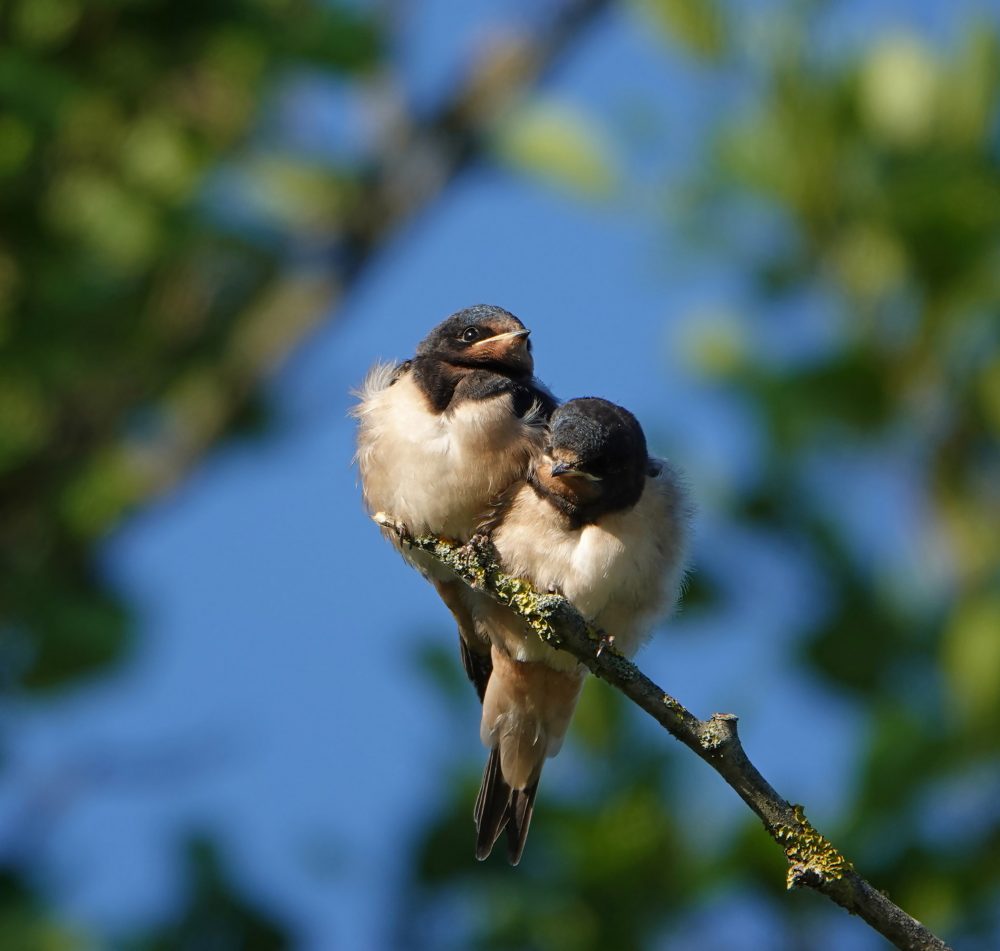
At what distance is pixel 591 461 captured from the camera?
357 cm

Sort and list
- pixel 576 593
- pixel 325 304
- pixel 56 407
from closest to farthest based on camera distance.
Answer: pixel 576 593, pixel 56 407, pixel 325 304

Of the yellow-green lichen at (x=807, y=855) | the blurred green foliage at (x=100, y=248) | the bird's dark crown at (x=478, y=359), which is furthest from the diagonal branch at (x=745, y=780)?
the blurred green foliage at (x=100, y=248)

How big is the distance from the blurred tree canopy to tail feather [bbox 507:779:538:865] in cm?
213

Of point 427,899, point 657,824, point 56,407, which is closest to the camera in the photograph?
point 657,824

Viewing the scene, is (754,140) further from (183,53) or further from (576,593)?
(576,593)

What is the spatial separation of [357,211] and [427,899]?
12.9ft

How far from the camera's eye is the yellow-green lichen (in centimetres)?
245

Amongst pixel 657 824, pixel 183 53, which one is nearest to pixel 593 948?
pixel 657 824

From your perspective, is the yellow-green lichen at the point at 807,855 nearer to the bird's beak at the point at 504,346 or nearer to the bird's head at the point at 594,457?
the bird's head at the point at 594,457

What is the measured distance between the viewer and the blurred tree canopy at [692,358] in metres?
6.16

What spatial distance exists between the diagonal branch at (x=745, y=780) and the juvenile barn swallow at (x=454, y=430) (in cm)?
76

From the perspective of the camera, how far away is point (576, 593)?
3.66 m

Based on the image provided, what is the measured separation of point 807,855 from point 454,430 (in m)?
1.54

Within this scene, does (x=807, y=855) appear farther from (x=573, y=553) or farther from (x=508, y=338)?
(x=508, y=338)
